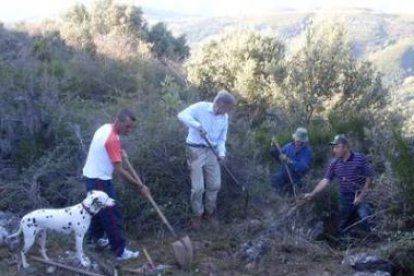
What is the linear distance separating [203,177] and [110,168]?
1.79m

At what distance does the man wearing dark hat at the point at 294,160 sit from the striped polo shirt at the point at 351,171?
113 centimetres

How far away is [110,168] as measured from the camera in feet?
21.9

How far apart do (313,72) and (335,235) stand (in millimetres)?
7851

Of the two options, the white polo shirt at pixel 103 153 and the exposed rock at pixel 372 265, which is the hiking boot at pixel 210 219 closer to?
the white polo shirt at pixel 103 153

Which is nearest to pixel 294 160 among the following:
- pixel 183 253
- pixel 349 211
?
pixel 349 211

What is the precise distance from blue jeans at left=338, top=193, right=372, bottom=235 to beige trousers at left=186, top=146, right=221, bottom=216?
4.99 ft

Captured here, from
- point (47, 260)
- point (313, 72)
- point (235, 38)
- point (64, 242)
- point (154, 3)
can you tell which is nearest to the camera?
point (47, 260)

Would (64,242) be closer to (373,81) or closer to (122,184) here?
(122,184)

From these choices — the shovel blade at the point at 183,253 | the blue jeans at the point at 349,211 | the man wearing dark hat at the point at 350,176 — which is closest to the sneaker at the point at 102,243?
the shovel blade at the point at 183,253

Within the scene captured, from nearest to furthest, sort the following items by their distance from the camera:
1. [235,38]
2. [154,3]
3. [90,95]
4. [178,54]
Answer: [90,95], [235,38], [178,54], [154,3]

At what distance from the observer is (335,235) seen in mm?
8531

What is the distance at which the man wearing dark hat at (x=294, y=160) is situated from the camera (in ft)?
30.2

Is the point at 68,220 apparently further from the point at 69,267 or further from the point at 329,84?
the point at 329,84

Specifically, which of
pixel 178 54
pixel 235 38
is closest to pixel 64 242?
pixel 235 38
